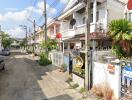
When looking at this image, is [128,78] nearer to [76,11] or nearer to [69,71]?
[69,71]

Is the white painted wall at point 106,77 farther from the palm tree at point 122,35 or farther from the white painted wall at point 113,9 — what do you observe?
the white painted wall at point 113,9

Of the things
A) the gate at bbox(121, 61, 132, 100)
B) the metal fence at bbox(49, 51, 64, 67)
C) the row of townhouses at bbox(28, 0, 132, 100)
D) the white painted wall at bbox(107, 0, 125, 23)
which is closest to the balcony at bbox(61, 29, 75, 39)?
the row of townhouses at bbox(28, 0, 132, 100)

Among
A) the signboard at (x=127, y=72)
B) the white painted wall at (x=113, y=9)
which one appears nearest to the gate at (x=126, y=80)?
the signboard at (x=127, y=72)

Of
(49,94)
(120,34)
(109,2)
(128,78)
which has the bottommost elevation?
(49,94)

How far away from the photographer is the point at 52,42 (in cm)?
3506

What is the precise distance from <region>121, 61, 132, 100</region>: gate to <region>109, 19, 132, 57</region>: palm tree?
13.5 feet

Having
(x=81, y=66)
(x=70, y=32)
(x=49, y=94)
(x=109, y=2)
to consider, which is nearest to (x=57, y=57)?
(x=70, y=32)

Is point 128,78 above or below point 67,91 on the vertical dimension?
above

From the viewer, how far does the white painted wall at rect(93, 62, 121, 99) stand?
32.9 ft

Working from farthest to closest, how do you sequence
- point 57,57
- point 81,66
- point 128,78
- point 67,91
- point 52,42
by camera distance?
point 52,42, point 57,57, point 81,66, point 67,91, point 128,78

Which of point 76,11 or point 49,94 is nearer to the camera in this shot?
point 49,94

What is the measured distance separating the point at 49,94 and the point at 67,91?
1.14m

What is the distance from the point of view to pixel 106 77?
442 inches

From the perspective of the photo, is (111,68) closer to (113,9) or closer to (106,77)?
(106,77)
